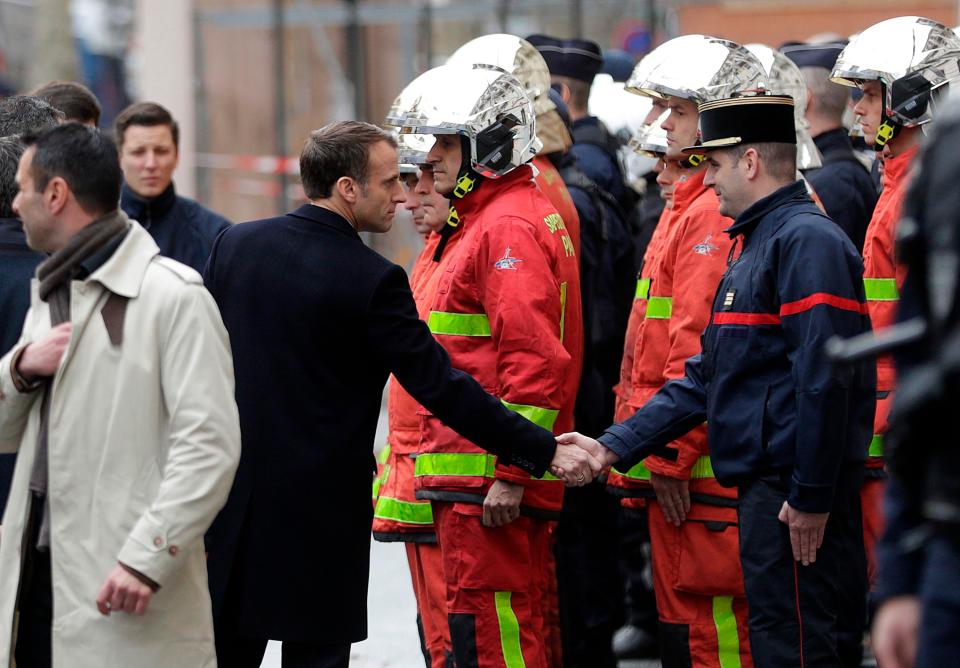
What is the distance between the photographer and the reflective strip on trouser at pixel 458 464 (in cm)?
505

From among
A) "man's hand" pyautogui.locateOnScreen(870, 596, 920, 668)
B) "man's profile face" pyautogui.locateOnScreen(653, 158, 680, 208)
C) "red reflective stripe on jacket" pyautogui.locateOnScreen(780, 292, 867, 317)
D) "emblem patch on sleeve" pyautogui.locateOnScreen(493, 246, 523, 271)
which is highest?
"man's profile face" pyautogui.locateOnScreen(653, 158, 680, 208)

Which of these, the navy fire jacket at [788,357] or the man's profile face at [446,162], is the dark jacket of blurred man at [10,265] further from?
the navy fire jacket at [788,357]

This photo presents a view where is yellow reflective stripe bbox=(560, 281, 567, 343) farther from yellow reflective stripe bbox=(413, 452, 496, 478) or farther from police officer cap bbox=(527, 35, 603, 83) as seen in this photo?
police officer cap bbox=(527, 35, 603, 83)

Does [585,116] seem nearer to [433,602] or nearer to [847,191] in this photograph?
[847,191]

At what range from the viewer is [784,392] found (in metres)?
4.60

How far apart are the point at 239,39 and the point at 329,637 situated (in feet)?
39.3

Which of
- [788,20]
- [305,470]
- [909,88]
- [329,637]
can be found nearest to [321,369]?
[305,470]

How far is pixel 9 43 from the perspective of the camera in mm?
17547

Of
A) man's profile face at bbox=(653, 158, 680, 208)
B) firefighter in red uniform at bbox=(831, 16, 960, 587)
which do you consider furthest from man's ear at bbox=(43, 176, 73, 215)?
firefighter in red uniform at bbox=(831, 16, 960, 587)

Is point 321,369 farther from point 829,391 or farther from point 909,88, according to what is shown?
point 909,88

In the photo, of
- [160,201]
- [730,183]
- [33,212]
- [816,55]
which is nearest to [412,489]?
[730,183]

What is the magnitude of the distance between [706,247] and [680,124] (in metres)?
0.62

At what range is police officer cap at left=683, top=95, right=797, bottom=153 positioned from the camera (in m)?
4.84

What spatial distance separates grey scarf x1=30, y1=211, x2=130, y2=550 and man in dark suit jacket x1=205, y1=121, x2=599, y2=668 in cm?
81
